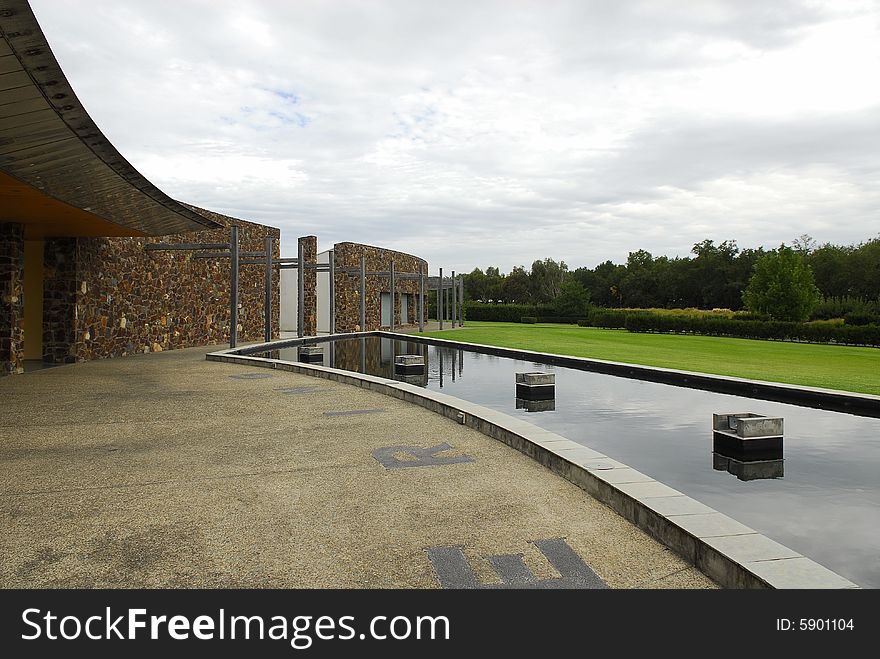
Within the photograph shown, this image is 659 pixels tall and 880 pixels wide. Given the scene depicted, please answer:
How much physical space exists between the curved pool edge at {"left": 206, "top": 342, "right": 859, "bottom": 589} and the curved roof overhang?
15.5 feet

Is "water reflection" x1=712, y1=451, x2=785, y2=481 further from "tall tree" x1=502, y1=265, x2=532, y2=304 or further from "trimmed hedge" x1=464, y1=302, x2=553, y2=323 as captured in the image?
"tall tree" x1=502, y1=265, x2=532, y2=304

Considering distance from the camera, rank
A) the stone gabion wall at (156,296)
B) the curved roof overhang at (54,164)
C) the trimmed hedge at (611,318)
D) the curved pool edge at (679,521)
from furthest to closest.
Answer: the trimmed hedge at (611,318), the stone gabion wall at (156,296), the curved roof overhang at (54,164), the curved pool edge at (679,521)

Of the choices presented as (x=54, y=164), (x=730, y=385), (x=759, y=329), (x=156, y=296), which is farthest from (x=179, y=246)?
(x=759, y=329)

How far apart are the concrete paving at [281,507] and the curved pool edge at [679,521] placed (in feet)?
0.29

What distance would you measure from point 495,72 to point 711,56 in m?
5.03

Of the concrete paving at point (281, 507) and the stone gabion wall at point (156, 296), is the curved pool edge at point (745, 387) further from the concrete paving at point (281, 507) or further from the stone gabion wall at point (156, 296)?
the stone gabion wall at point (156, 296)

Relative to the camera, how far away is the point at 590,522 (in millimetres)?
4129

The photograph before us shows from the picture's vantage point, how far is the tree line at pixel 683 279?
4662cm

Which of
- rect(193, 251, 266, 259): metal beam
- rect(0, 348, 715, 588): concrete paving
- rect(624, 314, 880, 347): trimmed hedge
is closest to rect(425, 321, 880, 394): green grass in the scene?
rect(624, 314, 880, 347): trimmed hedge

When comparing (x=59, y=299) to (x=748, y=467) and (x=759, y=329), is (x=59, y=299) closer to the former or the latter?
(x=748, y=467)

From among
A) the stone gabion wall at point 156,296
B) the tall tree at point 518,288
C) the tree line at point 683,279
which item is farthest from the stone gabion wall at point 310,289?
the tall tree at point 518,288
